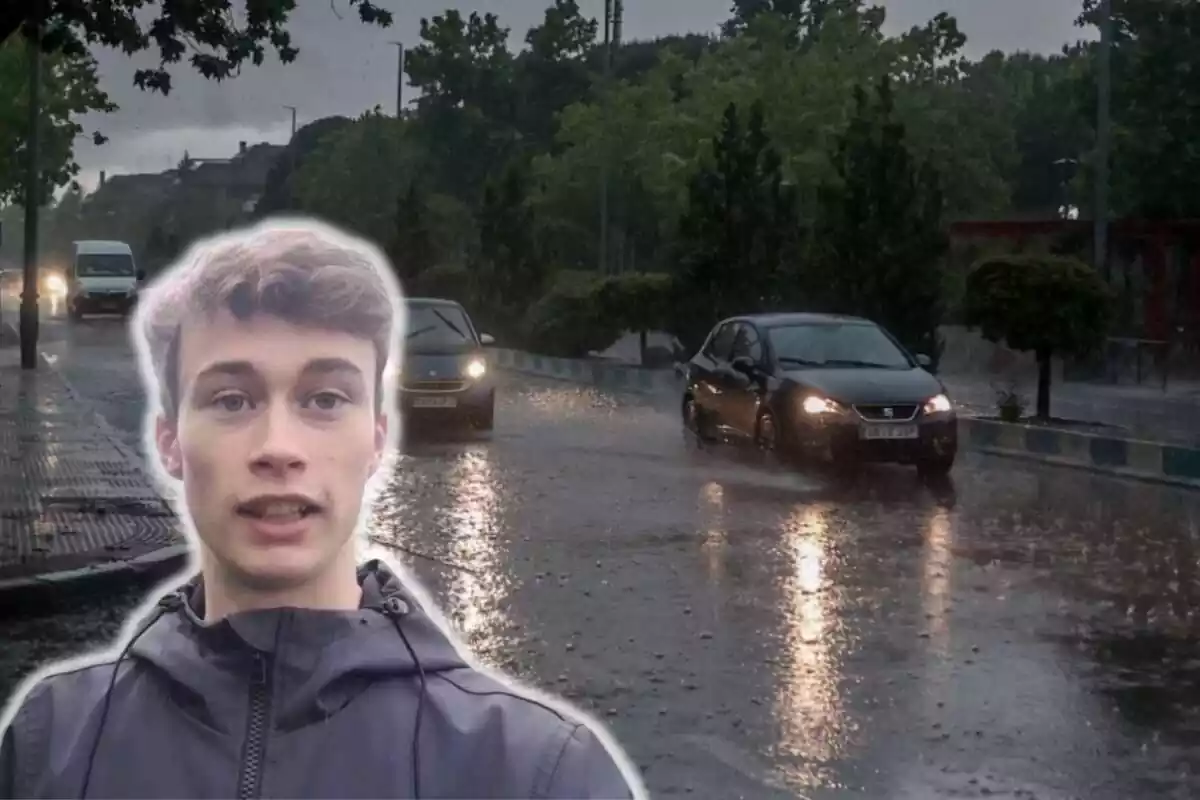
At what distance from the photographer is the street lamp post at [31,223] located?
91.6ft

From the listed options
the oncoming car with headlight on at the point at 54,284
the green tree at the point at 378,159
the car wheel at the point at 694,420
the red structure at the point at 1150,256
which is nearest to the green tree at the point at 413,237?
the oncoming car with headlight on at the point at 54,284

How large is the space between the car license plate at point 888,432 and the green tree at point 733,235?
1436 cm

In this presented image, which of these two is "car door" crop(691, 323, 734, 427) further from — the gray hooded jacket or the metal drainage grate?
the gray hooded jacket

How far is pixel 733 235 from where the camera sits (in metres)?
32.4

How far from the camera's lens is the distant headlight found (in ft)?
60.8

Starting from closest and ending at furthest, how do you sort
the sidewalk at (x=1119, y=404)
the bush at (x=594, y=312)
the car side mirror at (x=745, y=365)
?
1. the car side mirror at (x=745, y=365)
2. the sidewalk at (x=1119, y=404)
3. the bush at (x=594, y=312)

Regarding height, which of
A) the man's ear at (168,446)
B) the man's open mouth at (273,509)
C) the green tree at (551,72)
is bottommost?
the man's open mouth at (273,509)

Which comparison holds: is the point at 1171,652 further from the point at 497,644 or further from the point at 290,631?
the point at 290,631

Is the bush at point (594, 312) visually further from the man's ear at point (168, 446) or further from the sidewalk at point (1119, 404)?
the man's ear at point (168, 446)

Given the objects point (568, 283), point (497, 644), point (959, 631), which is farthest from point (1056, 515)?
point (568, 283)

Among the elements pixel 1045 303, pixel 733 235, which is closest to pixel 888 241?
pixel 1045 303

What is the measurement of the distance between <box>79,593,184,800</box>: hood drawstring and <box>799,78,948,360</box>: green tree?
979 inches

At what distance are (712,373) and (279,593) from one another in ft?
62.6

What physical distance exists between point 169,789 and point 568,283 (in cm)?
4104
